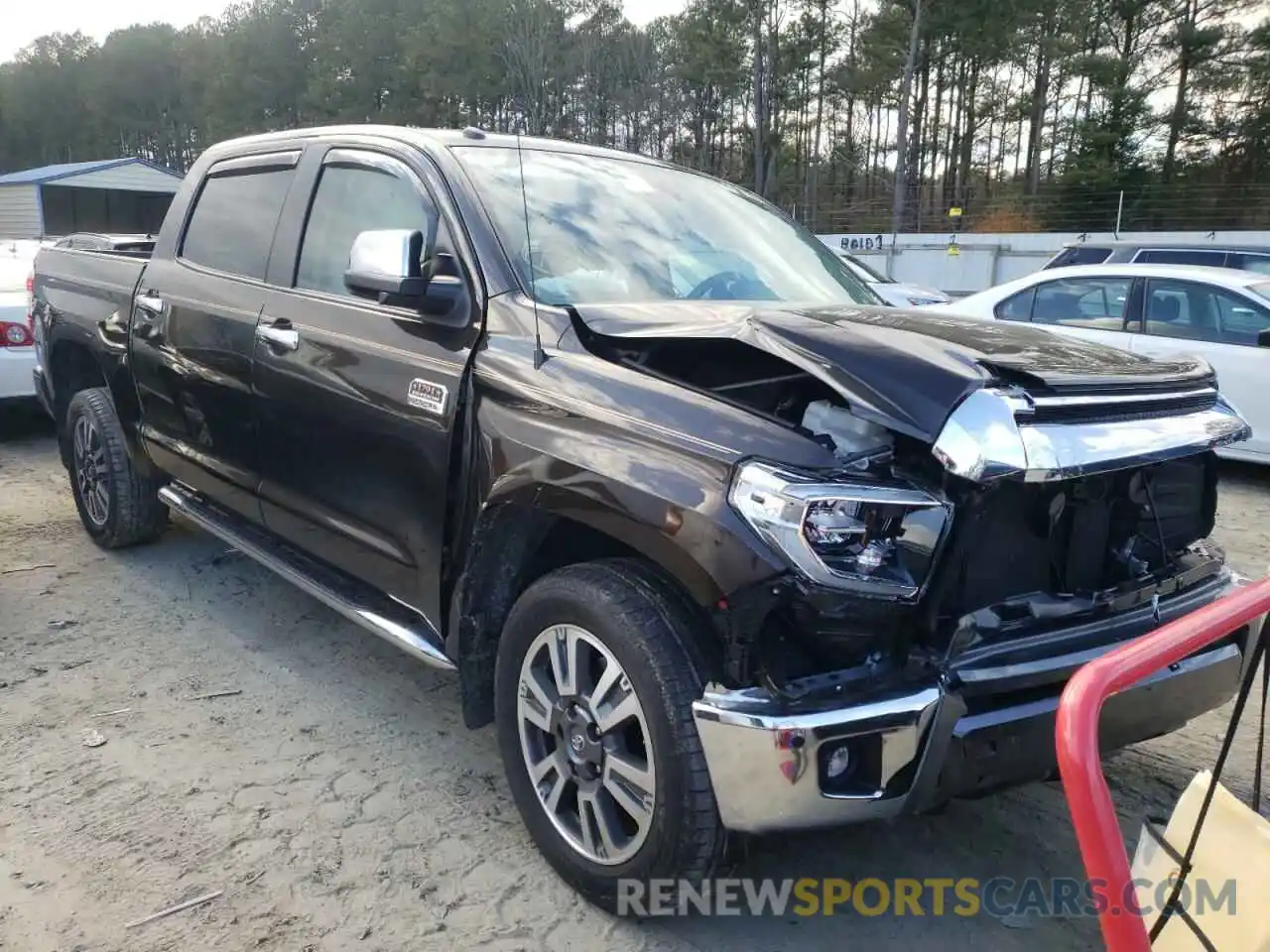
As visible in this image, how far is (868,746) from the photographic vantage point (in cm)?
205

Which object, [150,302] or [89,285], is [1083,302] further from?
[89,285]

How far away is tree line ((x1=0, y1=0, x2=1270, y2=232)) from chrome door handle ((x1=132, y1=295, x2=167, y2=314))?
27838 millimetres

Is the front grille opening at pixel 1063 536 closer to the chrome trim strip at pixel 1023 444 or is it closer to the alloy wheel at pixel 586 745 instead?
the chrome trim strip at pixel 1023 444

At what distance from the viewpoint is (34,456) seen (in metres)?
7.58

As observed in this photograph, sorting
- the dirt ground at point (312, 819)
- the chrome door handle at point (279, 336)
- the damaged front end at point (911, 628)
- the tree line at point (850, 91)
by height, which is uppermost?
the tree line at point (850, 91)

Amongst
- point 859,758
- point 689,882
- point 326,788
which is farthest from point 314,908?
point 859,758

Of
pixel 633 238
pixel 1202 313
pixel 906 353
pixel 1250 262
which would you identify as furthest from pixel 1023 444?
pixel 1250 262

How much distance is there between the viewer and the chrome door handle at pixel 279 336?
3.38 metres

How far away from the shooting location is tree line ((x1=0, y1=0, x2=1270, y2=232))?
101 feet

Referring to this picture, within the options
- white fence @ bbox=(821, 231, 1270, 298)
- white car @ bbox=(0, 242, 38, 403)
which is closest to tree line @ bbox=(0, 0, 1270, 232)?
white fence @ bbox=(821, 231, 1270, 298)

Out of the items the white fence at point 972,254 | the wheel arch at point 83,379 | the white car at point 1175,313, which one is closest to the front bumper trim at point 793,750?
the wheel arch at point 83,379

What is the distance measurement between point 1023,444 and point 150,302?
377cm

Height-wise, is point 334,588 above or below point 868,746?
below

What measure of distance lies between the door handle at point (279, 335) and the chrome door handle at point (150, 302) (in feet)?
3.18
